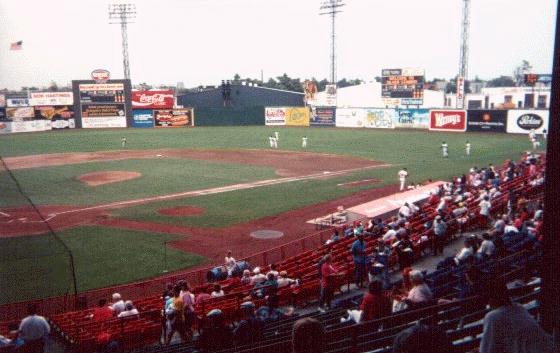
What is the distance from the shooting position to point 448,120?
192 feet

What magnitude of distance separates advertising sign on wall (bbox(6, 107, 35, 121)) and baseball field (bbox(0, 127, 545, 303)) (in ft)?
31.4

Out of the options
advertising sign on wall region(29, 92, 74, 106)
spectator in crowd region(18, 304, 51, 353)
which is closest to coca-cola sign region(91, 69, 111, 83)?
advertising sign on wall region(29, 92, 74, 106)

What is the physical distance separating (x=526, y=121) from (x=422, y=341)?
55.1 meters

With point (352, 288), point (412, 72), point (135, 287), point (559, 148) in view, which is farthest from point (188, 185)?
point (412, 72)

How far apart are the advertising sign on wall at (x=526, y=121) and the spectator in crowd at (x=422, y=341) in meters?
52.7

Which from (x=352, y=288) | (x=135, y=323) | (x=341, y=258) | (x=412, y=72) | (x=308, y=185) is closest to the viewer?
(x=135, y=323)

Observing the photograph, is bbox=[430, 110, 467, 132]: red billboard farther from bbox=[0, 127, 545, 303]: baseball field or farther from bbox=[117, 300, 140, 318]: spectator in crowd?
bbox=[117, 300, 140, 318]: spectator in crowd

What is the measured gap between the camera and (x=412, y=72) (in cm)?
7050

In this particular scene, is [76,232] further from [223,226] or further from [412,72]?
[412,72]

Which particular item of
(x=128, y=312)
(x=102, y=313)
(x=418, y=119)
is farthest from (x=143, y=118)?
(x=128, y=312)

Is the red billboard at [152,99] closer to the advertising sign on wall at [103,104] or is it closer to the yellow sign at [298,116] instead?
the advertising sign on wall at [103,104]

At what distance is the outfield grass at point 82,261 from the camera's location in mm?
14664

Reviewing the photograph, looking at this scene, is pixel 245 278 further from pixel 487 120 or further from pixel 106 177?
pixel 487 120

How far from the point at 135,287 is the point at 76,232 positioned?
7.78 m
